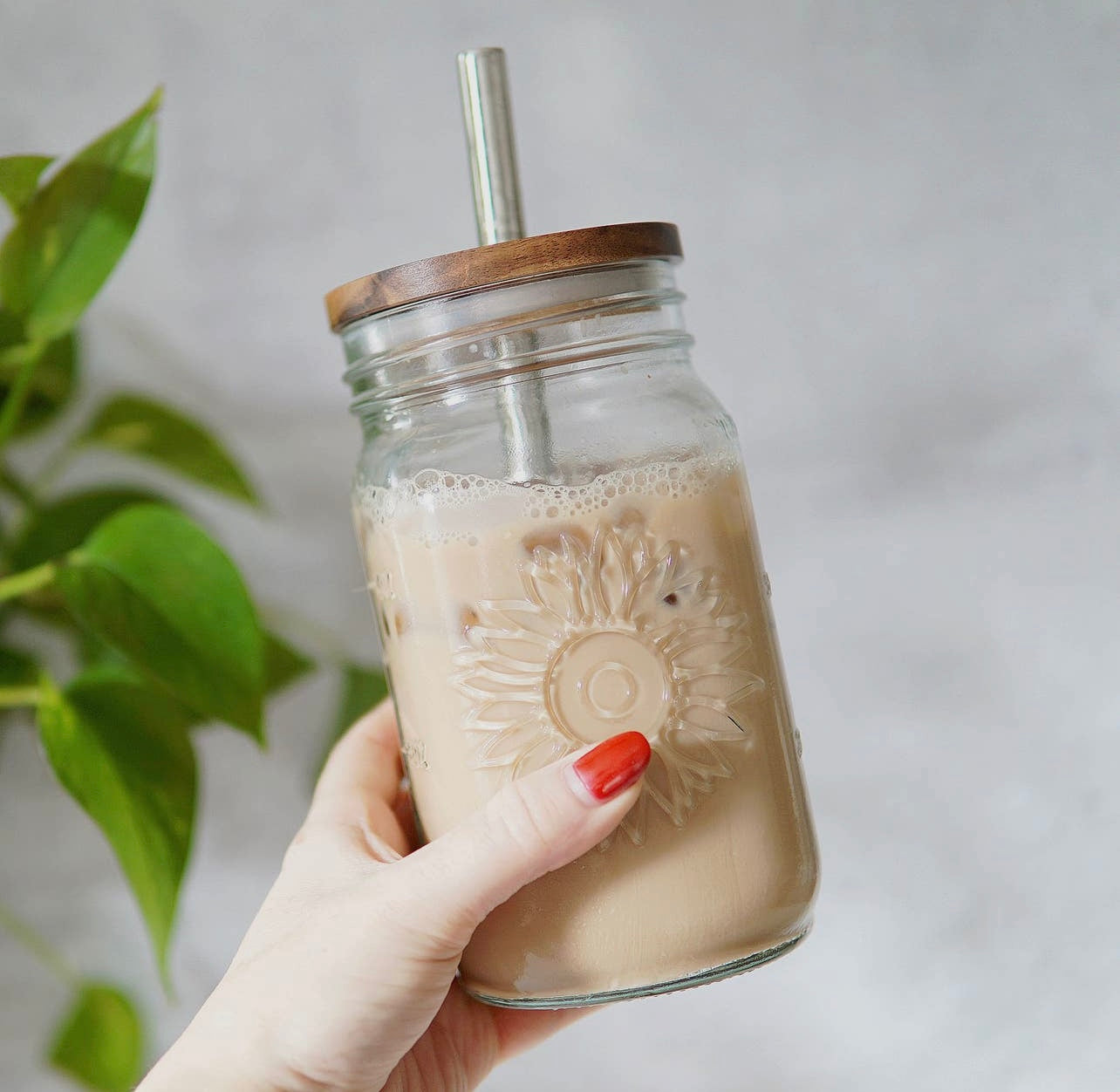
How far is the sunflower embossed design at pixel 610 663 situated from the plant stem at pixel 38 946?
28.3 inches

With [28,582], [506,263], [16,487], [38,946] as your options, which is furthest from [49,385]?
[506,263]

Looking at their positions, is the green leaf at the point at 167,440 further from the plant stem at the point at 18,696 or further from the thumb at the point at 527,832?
the thumb at the point at 527,832

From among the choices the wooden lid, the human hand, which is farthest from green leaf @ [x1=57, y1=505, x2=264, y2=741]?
the wooden lid

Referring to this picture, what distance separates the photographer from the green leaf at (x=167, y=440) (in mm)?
943

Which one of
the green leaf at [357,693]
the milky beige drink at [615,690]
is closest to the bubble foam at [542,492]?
the milky beige drink at [615,690]

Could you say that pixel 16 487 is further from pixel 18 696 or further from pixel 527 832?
pixel 527 832

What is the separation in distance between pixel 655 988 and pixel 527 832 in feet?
0.35

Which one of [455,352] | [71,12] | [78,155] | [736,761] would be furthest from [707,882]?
[71,12]

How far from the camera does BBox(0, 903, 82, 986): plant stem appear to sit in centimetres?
104

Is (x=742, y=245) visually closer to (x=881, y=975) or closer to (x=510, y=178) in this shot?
(x=510, y=178)

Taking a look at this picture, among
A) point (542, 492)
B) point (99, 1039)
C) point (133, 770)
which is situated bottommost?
point (99, 1039)

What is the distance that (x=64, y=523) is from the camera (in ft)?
3.22

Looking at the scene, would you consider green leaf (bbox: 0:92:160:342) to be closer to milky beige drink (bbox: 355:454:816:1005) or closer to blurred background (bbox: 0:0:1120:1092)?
blurred background (bbox: 0:0:1120:1092)

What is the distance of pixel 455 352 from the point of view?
55 cm
